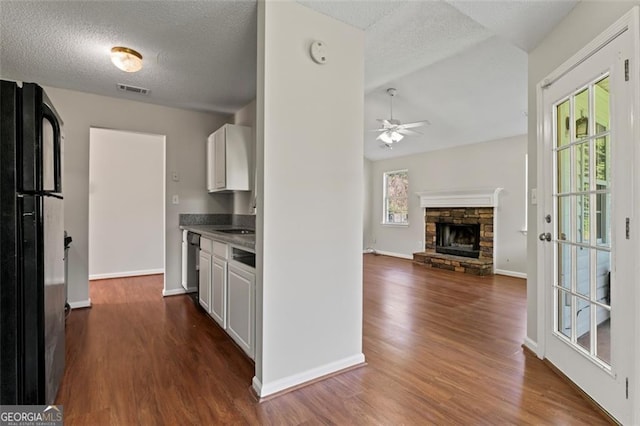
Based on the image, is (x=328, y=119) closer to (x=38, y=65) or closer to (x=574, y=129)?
(x=574, y=129)

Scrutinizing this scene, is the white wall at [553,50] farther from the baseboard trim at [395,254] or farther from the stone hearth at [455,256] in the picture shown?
the baseboard trim at [395,254]

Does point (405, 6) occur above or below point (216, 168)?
above

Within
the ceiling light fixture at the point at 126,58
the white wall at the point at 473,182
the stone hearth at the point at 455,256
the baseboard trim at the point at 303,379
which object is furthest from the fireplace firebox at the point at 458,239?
the ceiling light fixture at the point at 126,58

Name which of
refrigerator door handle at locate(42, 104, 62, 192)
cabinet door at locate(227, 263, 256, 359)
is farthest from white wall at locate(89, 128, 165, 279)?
refrigerator door handle at locate(42, 104, 62, 192)

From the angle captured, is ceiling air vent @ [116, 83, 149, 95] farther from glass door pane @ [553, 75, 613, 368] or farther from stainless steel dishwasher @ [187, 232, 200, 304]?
glass door pane @ [553, 75, 613, 368]

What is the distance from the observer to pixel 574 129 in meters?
2.06

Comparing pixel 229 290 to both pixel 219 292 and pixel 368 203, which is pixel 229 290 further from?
pixel 368 203

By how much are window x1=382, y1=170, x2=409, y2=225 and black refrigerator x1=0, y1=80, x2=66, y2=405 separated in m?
6.57

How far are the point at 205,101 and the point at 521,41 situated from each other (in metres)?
3.25

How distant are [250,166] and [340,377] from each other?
8.55 ft

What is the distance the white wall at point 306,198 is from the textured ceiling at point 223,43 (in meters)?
0.30

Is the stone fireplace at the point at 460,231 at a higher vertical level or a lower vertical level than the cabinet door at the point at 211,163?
lower

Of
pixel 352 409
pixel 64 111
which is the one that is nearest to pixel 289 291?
pixel 352 409

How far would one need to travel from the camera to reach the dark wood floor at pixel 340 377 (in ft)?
5.56
